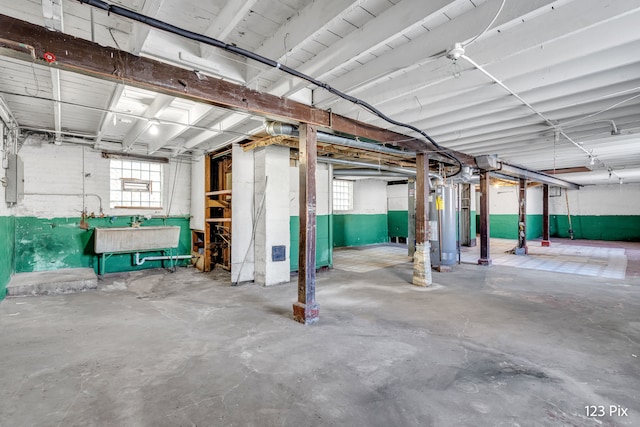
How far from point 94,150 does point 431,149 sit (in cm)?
663

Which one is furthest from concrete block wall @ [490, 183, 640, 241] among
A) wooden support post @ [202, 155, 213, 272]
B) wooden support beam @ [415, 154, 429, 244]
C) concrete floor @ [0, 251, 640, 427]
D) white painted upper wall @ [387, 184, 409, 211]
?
wooden support post @ [202, 155, 213, 272]

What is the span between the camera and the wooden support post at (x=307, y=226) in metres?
3.59

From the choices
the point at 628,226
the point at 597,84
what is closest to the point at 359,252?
the point at 597,84

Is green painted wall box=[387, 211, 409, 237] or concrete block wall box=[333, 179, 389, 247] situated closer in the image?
concrete block wall box=[333, 179, 389, 247]

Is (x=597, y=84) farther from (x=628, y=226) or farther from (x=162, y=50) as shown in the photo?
(x=628, y=226)

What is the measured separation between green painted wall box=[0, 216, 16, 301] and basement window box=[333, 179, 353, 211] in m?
8.15

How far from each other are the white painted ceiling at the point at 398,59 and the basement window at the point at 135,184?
1.58 m

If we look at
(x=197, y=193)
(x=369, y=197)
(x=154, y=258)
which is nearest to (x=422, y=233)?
(x=197, y=193)

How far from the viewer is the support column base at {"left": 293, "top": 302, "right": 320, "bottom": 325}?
138 inches

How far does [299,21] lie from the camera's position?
2336 mm

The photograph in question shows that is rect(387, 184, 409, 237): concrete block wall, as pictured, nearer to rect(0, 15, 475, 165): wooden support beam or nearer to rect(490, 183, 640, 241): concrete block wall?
rect(490, 183, 640, 241): concrete block wall

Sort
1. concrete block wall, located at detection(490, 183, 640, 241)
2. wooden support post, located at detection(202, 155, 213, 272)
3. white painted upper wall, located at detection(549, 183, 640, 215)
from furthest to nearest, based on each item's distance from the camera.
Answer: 1. concrete block wall, located at detection(490, 183, 640, 241)
2. white painted upper wall, located at detection(549, 183, 640, 215)
3. wooden support post, located at detection(202, 155, 213, 272)

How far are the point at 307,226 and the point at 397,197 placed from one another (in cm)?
946

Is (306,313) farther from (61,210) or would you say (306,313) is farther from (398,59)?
(61,210)
